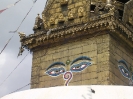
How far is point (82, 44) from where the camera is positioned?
14961 mm

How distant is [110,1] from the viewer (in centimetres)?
1559

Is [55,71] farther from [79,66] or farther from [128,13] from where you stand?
[128,13]

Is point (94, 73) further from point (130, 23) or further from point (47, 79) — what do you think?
point (130, 23)

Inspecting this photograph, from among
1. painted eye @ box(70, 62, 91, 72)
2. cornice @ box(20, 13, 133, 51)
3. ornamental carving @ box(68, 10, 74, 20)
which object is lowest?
painted eye @ box(70, 62, 91, 72)

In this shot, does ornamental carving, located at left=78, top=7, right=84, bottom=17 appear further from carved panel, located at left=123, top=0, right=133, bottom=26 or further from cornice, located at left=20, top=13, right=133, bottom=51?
carved panel, located at left=123, top=0, right=133, bottom=26

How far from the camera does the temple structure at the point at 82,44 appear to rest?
1434cm

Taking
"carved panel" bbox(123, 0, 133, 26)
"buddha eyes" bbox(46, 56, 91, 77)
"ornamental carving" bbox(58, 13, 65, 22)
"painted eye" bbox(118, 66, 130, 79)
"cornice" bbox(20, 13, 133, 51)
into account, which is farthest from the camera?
"ornamental carving" bbox(58, 13, 65, 22)

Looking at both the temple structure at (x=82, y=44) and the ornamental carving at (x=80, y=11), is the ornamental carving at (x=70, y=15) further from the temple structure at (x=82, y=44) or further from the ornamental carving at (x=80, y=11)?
the ornamental carving at (x=80, y=11)

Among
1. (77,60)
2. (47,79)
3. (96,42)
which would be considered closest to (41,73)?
(47,79)

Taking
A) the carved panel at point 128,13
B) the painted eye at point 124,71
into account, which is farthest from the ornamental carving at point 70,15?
the painted eye at point 124,71

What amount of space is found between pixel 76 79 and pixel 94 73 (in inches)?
31.2

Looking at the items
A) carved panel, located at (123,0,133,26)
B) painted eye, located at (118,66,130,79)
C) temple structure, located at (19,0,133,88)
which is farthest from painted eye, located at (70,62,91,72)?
carved panel, located at (123,0,133,26)

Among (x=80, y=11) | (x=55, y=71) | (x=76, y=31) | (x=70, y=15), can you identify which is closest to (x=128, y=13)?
(x=80, y=11)

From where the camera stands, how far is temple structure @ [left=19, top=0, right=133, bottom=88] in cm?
1434
